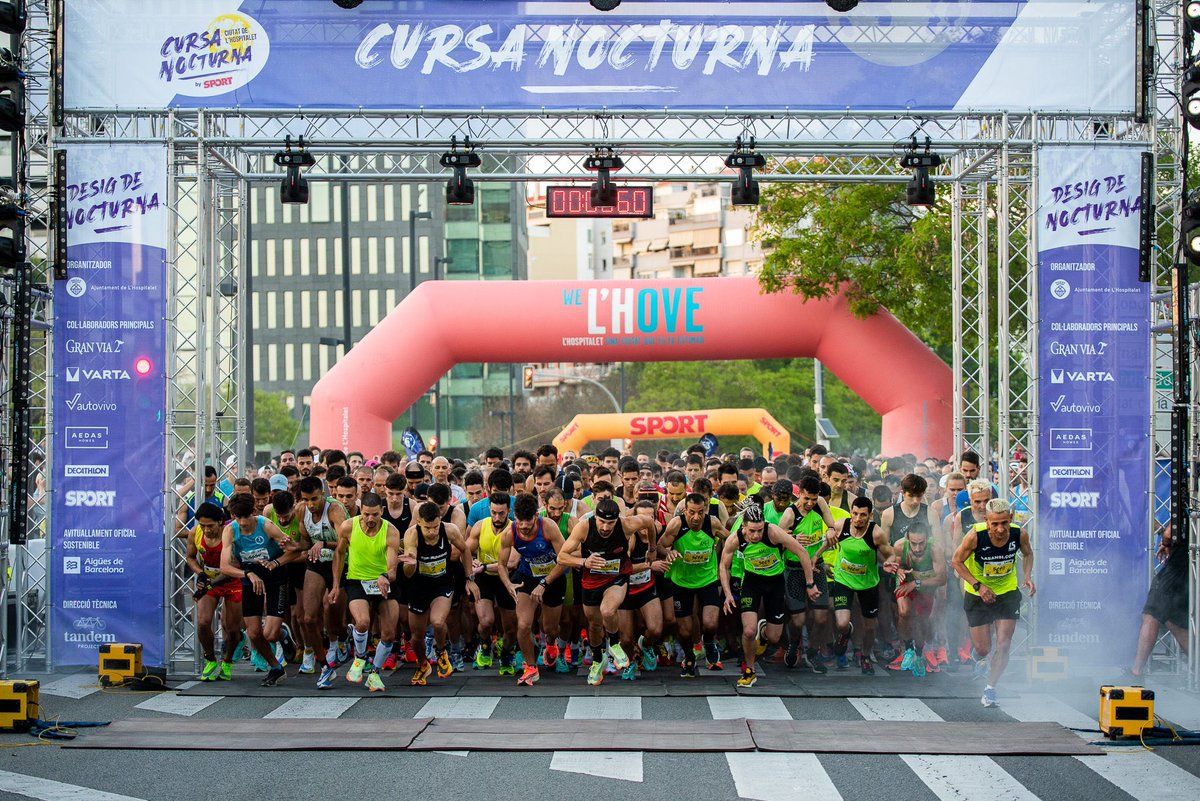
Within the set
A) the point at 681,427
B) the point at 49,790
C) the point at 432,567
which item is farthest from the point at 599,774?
the point at 681,427

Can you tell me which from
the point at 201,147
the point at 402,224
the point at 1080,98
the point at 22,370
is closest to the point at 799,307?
the point at 1080,98

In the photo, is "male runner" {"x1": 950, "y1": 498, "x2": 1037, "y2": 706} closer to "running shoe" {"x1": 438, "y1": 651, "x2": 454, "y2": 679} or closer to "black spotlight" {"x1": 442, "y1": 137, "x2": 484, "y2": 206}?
"running shoe" {"x1": 438, "y1": 651, "x2": 454, "y2": 679}

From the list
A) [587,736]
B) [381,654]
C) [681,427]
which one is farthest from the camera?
[681,427]

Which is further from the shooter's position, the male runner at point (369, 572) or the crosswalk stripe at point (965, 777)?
the male runner at point (369, 572)

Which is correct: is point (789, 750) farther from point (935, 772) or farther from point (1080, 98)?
point (1080, 98)

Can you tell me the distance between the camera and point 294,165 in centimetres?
1462

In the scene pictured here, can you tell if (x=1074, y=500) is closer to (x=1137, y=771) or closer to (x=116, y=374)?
(x=1137, y=771)

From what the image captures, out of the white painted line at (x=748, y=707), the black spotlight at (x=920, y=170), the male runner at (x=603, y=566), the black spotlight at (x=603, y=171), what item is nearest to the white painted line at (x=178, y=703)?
the male runner at (x=603, y=566)

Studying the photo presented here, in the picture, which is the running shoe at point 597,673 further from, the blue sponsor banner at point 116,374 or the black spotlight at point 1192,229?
the black spotlight at point 1192,229

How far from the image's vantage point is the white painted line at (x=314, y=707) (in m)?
11.8

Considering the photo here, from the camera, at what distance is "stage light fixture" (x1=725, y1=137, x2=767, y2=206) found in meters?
14.4

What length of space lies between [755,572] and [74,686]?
6228 mm

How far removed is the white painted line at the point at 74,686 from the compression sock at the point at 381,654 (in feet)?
8.28

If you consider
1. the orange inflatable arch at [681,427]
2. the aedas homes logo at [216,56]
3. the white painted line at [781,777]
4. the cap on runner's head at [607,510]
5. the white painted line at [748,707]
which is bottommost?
the white painted line at [748,707]
